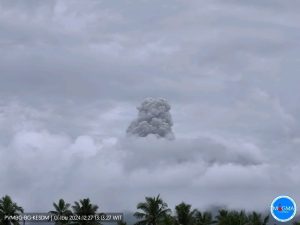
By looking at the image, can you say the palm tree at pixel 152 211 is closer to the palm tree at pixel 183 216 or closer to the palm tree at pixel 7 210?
the palm tree at pixel 183 216

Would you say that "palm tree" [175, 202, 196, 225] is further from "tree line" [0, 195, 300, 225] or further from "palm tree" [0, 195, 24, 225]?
"palm tree" [0, 195, 24, 225]

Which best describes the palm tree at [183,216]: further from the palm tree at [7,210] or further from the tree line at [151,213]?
the palm tree at [7,210]

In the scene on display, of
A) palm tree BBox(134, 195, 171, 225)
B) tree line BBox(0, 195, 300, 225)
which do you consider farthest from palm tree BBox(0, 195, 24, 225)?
palm tree BBox(134, 195, 171, 225)

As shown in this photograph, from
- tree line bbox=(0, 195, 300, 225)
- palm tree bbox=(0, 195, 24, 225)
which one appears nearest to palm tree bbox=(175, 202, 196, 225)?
tree line bbox=(0, 195, 300, 225)

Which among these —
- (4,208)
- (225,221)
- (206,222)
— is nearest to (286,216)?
(225,221)

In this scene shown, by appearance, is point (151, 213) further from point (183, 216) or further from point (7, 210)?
point (7, 210)

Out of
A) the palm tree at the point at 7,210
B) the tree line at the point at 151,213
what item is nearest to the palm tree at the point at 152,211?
the tree line at the point at 151,213

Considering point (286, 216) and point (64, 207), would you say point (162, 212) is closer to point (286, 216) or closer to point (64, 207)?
point (64, 207)

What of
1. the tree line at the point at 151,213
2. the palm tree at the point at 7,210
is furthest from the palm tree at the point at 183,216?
the palm tree at the point at 7,210

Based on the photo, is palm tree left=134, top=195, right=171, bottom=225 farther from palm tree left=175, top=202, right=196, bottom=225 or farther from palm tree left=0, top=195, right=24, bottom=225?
palm tree left=0, top=195, right=24, bottom=225

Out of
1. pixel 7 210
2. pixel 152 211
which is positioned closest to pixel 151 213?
pixel 152 211

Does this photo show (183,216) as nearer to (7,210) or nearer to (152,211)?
(152,211)

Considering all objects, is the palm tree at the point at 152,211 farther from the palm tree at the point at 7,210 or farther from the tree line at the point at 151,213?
the palm tree at the point at 7,210

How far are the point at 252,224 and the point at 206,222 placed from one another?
11.1 metres
